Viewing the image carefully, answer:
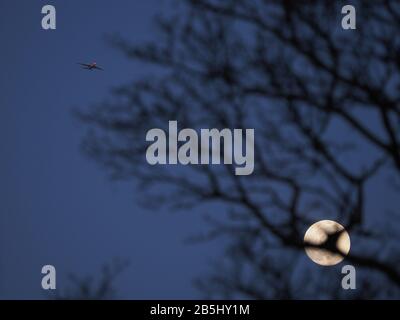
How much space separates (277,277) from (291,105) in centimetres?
136

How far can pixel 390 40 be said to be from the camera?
11.6 ft

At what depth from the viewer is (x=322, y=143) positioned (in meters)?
3.30

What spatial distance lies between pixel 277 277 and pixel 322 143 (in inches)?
46.4

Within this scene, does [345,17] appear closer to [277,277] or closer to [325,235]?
[325,235]
